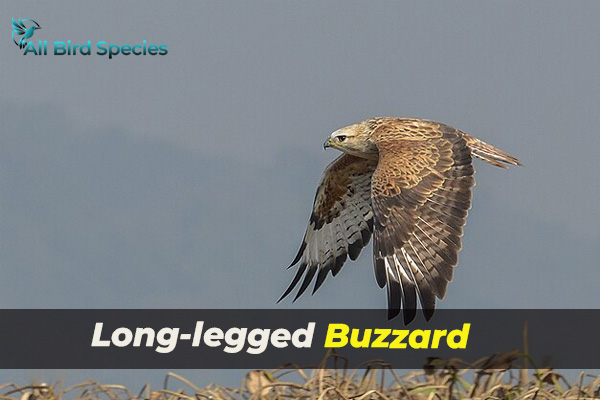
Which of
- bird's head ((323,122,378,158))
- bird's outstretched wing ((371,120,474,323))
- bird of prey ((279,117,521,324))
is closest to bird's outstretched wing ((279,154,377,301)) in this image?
bird of prey ((279,117,521,324))

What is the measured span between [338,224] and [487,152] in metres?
Answer: 2.25

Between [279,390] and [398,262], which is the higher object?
[398,262]

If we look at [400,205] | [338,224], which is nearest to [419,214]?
[400,205]

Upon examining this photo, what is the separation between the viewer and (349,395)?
3.39m

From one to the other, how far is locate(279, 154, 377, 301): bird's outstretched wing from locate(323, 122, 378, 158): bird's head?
0.67 metres

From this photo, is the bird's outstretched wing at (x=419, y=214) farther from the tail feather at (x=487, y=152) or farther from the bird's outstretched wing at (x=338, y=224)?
the bird's outstretched wing at (x=338, y=224)

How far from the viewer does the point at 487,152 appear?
31.4 feet

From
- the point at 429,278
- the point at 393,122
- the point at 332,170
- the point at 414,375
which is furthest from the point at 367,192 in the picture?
the point at 414,375

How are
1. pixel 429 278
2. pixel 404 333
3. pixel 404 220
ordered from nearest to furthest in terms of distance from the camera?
pixel 404 333 → pixel 429 278 → pixel 404 220

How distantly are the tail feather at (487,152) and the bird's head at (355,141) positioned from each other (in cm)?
105

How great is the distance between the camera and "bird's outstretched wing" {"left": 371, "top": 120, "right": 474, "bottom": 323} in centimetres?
708

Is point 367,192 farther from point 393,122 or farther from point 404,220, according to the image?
point 404,220

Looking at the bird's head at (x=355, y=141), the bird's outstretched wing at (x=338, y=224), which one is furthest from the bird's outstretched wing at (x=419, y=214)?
the bird's outstretched wing at (x=338, y=224)

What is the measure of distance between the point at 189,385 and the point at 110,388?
383 mm
